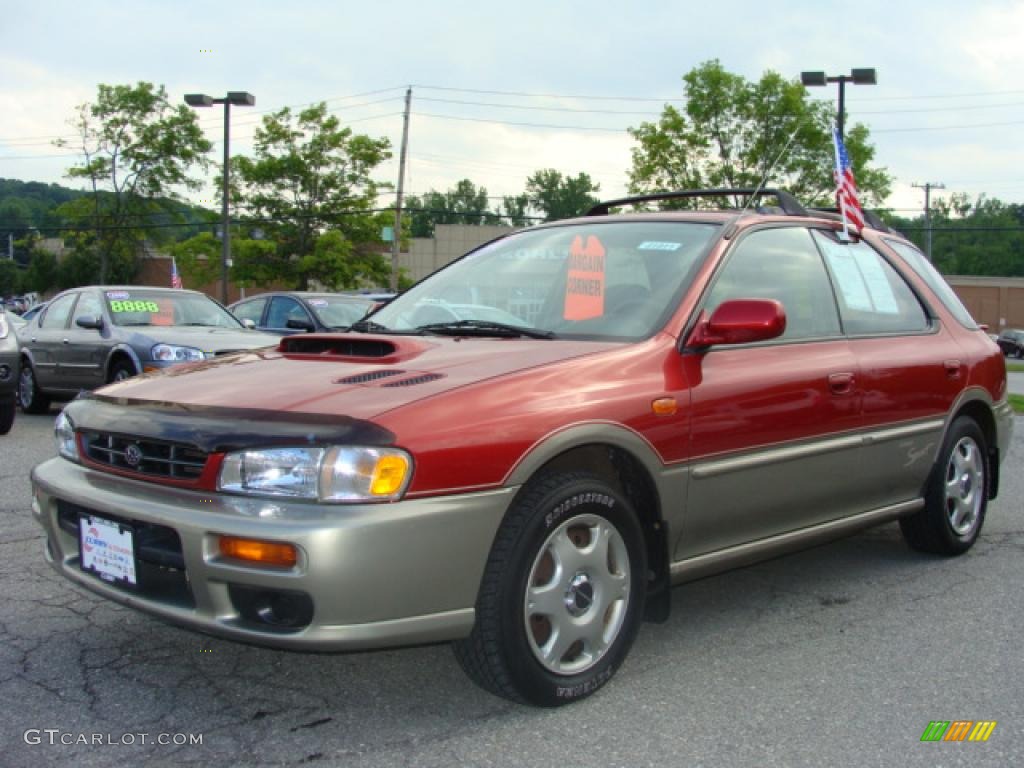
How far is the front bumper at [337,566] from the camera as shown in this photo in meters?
2.58

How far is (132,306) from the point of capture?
33.9 feet

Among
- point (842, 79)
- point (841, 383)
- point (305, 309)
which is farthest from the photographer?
point (842, 79)

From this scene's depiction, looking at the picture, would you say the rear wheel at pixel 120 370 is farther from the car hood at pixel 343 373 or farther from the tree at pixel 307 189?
the tree at pixel 307 189

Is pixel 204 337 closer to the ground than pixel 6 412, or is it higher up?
higher up

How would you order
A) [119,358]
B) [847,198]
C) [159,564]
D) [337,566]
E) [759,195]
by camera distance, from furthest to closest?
1. [119,358]
2. [847,198]
3. [759,195]
4. [159,564]
5. [337,566]

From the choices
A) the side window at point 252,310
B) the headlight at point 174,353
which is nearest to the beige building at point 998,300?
the side window at point 252,310

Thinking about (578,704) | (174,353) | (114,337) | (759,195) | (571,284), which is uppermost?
(759,195)

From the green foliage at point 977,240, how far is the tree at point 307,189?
6790 cm

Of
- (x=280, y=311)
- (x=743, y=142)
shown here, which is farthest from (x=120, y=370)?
(x=743, y=142)

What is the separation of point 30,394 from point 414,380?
9658mm

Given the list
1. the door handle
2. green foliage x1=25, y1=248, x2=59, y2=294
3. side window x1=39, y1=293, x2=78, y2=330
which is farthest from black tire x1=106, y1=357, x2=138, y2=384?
green foliage x1=25, y1=248, x2=59, y2=294

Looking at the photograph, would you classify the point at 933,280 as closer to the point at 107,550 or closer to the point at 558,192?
the point at 107,550

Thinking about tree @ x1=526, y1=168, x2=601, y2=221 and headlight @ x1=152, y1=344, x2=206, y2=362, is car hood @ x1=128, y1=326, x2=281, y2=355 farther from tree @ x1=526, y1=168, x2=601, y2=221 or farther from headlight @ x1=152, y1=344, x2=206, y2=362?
tree @ x1=526, y1=168, x2=601, y2=221

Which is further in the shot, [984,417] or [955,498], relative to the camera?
[984,417]
